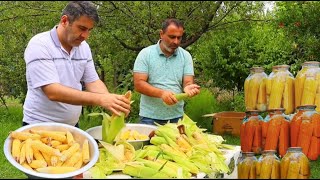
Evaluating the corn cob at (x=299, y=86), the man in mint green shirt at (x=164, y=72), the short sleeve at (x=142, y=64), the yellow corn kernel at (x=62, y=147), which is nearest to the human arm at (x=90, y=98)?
the yellow corn kernel at (x=62, y=147)

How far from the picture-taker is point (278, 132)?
312cm

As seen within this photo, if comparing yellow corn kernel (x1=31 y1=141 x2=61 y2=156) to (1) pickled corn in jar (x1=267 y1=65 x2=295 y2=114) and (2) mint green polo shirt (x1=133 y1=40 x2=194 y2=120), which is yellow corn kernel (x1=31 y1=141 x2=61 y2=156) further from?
(2) mint green polo shirt (x1=133 y1=40 x2=194 y2=120)

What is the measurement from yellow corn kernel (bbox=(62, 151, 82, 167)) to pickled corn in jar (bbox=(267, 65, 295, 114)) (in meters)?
1.37

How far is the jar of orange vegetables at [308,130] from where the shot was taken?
300 centimetres

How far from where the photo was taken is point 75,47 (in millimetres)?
3232

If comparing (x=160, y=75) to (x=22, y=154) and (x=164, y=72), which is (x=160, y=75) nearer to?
(x=164, y=72)

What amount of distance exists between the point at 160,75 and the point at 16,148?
203cm

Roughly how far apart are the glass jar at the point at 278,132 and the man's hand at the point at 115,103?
0.94 meters

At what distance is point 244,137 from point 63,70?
1239mm

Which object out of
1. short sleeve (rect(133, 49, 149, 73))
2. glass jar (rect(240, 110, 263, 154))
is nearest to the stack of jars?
glass jar (rect(240, 110, 263, 154))

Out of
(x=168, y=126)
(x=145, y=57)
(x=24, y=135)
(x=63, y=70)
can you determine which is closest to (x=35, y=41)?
(x=63, y=70)

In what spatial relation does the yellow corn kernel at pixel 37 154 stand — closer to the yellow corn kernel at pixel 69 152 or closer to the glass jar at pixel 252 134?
the yellow corn kernel at pixel 69 152

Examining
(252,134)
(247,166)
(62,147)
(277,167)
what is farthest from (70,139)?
(252,134)

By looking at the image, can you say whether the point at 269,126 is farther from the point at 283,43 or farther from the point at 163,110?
the point at 283,43
